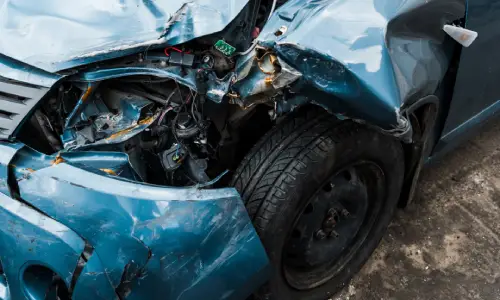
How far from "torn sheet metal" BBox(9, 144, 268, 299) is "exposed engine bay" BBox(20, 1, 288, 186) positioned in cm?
20

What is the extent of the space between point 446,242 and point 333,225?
35.2 inches

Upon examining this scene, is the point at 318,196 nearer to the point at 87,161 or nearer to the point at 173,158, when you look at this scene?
the point at 173,158

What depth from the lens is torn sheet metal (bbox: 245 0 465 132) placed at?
1.77 m

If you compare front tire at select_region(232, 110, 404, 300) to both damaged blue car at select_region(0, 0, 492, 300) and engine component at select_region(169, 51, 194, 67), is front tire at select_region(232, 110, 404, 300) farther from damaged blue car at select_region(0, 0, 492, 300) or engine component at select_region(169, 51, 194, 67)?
engine component at select_region(169, 51, 194, 67)

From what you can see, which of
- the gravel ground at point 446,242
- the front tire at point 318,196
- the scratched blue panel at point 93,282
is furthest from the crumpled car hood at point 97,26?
the gravel ground at point 446,242

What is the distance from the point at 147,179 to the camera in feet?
7.14

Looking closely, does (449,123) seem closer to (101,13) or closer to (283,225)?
(283,225)

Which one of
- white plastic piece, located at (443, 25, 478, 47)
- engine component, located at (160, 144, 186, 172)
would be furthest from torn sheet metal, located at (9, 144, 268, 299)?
white plastic piece, located at (443, 25, 478, 47)

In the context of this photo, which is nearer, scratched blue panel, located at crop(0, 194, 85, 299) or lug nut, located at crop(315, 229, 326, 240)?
scratched blue panel, located at crop(0, 194, 85, 299)

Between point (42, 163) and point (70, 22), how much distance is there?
26.5 inches

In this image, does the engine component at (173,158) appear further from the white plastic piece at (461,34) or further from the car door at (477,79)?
the car door at (477,79)

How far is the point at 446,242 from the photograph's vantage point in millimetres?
2928

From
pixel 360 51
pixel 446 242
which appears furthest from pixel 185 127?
pixel 446 242

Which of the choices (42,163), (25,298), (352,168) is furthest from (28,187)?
(352,168)
